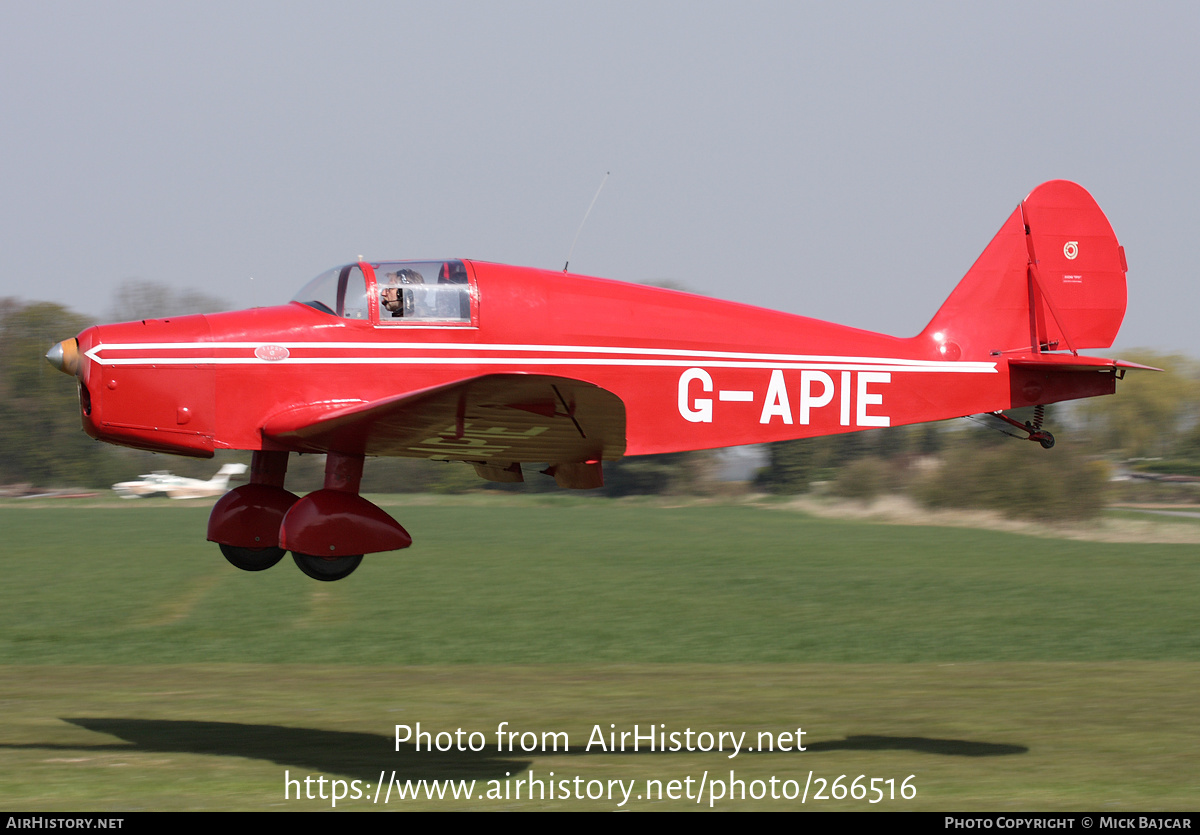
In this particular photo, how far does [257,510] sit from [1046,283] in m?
6.78

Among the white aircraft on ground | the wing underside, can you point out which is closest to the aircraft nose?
the wing underside

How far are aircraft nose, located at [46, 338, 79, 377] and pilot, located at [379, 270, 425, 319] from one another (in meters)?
2.06

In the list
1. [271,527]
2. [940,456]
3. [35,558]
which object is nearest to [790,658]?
[271,527]

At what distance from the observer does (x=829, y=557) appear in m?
53.3

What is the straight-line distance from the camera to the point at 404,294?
7.64m

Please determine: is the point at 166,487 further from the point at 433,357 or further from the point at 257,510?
the point at 433,357

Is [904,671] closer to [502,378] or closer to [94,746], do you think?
[94,746]

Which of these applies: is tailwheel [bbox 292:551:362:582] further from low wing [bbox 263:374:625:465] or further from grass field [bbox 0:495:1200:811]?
grass field [bbox 0:495:1200:811]

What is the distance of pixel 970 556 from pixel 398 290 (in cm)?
4969

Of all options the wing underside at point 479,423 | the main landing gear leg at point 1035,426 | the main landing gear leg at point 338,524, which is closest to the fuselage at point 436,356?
the wing underside at point 479,423

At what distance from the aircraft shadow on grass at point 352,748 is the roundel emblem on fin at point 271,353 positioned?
4875mm

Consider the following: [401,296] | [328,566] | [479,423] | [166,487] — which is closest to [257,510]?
[328,566]

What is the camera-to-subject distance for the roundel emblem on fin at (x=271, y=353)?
7539mm

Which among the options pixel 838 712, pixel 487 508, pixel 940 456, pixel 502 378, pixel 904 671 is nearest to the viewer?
pixel 502 378
